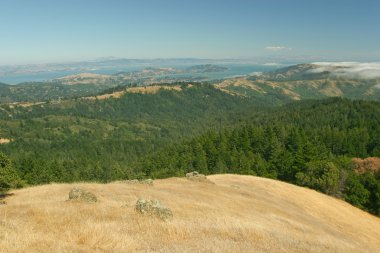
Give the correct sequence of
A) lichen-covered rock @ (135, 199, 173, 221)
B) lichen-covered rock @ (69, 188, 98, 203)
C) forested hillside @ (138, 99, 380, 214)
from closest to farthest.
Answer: lichen-covered rock @ (135, 199, 173, 221), lichen-covered rock @ (69, 188, 98, 203), forested hillside @ (138, 99, 380, 214)

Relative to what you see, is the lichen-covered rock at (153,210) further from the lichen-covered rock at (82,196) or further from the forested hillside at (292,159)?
the forested hillside at (292,159)

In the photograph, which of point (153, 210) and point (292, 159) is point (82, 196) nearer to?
point (153, 210)

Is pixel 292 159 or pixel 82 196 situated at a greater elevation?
pixel 82 196

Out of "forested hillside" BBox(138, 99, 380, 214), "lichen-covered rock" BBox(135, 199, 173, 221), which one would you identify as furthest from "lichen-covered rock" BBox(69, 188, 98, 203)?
"forested hillside" BBox(138, 99, 380, 214)

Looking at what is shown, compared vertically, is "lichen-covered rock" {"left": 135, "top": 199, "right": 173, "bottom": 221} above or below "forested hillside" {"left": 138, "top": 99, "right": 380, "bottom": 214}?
above

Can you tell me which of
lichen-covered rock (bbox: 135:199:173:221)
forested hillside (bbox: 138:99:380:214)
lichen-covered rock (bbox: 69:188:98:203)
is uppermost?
lichen-covered rock (bbox: 135:199:173:221)

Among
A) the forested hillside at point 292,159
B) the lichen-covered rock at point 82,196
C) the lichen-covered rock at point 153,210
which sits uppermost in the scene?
the lichen-covered rock at point 153,210

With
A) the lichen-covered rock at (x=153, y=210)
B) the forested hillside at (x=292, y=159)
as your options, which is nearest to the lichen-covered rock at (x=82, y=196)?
the lichen-covered rock at (x=153, y=210)

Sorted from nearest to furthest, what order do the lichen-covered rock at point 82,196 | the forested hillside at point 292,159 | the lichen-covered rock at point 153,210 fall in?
1. the lichen-covered rock at point 153,210
2. the lichen-covered rock at point 82,196
3. the forested hillside at point 292,159

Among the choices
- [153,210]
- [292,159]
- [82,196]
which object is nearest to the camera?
[153,210]

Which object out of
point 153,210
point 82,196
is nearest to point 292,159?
point 82,196

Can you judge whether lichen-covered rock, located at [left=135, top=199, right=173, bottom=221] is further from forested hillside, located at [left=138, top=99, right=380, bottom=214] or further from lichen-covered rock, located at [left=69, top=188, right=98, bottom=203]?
forested hillside, located at [left=138, top=99, right=380, bottom=214]

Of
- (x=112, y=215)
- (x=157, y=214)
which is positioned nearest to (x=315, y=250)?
(x=157, y=214)

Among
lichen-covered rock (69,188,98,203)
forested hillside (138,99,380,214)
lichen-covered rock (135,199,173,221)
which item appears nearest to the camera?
lichen-covered rock (135,199,173,221)
